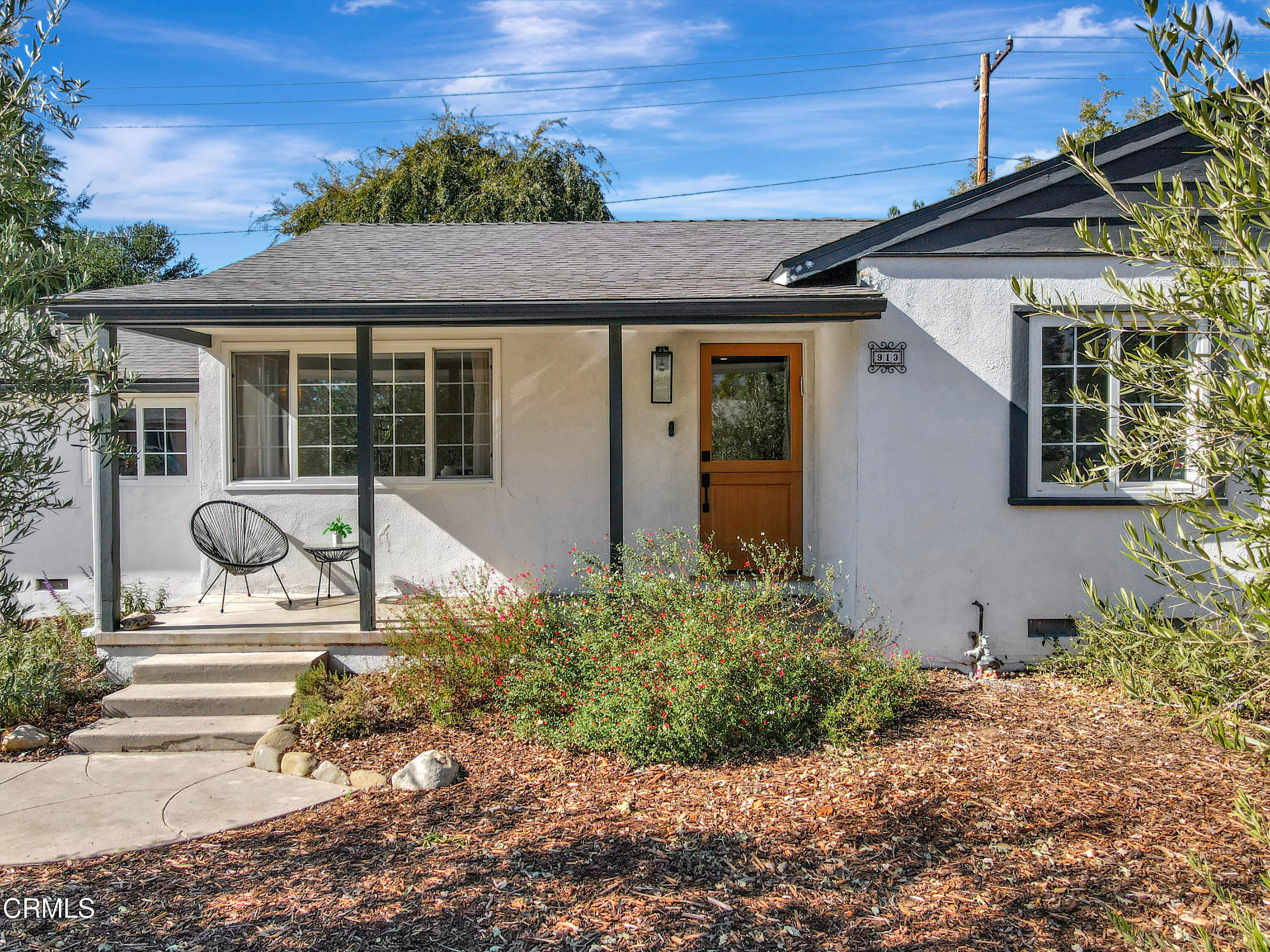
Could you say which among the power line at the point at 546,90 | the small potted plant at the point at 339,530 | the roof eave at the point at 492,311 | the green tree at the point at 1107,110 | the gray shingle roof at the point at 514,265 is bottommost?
the small potted plant at the point at 339,530

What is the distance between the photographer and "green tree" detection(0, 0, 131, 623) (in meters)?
3.01

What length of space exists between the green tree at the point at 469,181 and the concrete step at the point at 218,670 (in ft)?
51.6

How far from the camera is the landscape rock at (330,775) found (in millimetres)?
4977

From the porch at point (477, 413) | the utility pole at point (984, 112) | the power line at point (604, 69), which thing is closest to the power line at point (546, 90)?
the power line at point (604, 69)

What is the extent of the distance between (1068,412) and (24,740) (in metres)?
7.81

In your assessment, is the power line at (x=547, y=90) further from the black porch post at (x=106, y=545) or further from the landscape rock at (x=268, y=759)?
the landscape rock at (x=268, y=759)

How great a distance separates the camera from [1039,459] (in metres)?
6.37

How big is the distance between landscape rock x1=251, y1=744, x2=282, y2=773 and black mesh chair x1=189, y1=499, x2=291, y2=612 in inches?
94.9

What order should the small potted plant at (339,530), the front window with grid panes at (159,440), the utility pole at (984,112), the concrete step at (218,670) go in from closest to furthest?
the concrete step at (218,670) → the small potted plant at (339,530) → the front window with grid panes at (159,440) → the utility pole at (984,112)

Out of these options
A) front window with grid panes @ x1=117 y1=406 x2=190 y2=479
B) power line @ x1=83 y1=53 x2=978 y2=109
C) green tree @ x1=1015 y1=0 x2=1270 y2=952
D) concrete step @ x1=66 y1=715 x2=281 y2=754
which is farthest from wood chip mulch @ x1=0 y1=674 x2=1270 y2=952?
power line @ x1=83 y1=53 x2=978 y2=109

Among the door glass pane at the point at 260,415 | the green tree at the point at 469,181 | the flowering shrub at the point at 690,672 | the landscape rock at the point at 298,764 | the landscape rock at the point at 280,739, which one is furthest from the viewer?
the green tree at the point at 469,181

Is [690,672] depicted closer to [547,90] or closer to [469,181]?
[469,181]

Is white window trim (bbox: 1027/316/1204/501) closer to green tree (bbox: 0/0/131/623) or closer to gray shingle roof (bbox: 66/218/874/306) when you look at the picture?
gray shingle roof (bbox: 66/218/874/306)

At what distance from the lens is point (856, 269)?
257 inches
